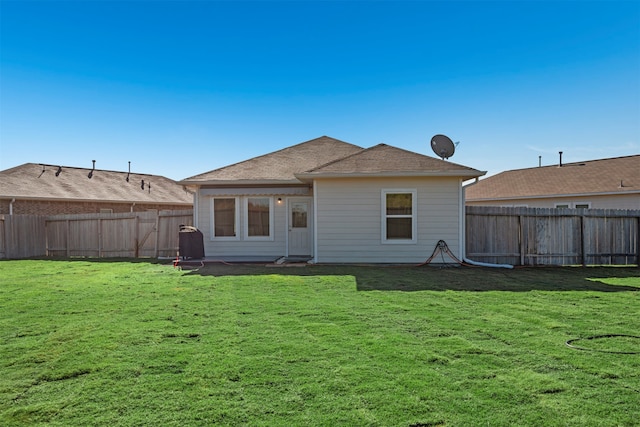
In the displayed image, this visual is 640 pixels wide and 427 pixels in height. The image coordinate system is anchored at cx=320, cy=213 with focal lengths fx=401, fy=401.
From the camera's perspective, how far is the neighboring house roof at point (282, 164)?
45.2ft

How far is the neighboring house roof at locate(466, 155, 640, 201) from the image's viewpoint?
730 inches

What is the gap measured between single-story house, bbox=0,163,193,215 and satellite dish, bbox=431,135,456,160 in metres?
12.9

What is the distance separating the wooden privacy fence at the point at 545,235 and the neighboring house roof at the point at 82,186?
14654mm

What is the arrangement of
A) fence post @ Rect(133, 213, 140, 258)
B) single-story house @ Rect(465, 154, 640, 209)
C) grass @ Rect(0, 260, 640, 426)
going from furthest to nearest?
1. single-story house @ Rect(465, 154, 640, 209)
2. fence post @ Rect(133, 213, 140, 258)
3. grass @ Rect(0, 260, 640, 426)

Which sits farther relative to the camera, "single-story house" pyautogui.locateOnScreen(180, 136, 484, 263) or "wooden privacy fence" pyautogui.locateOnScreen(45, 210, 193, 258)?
"wooden privacy fence" pyautogui.locateOnScreen(45, 210, 193, 258)

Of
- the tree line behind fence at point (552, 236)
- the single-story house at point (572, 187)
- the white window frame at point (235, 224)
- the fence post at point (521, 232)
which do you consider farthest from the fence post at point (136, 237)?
the single-story house at point (572, 187)

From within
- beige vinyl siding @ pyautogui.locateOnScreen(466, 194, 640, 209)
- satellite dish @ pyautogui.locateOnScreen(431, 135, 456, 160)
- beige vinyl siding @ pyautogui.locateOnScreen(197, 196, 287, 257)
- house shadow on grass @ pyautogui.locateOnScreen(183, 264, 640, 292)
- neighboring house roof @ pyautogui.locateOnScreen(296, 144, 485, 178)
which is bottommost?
house shadow on grass @ pyautogui.locateOnScreen(183, 264, 640, 292)

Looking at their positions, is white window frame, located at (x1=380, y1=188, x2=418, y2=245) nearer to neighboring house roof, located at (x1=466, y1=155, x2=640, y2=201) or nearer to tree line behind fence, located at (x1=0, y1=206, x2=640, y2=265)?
tree line behind fence, located at (x1=0, y1=206, x2=640, y2=265)

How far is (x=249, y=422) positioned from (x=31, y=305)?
5702mm

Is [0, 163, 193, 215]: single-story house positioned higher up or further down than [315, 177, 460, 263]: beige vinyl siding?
higher up

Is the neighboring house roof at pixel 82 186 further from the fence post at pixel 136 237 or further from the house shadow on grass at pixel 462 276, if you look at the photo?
the house shadow on grass at pixel 462 276

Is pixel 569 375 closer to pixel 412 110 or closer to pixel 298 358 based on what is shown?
pixel 298 358

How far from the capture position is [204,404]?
9.63 feet

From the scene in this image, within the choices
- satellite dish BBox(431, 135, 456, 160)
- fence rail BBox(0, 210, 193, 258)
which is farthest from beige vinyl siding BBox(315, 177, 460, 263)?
fence rail BBox(0, 210, 193, 258)
